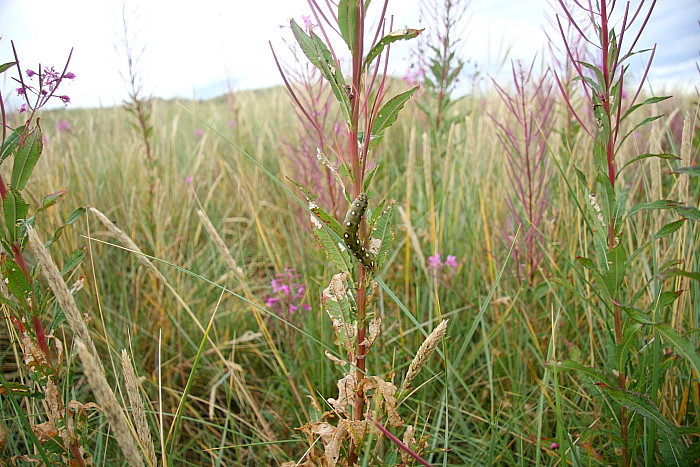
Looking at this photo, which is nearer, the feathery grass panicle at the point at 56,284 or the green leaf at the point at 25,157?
the feathery grass panicle at the point at 56,284

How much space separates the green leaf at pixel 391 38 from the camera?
75 cm

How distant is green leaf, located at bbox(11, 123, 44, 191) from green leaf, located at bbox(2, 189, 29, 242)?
4cm

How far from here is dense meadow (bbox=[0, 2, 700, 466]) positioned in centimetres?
96

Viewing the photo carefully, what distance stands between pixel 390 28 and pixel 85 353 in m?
0.69

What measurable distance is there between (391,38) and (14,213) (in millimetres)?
786

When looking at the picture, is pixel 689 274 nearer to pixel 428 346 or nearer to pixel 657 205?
pixel 657 205

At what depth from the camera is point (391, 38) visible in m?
0.76

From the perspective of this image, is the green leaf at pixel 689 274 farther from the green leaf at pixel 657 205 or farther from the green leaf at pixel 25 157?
the green leaf at pixel 25 157

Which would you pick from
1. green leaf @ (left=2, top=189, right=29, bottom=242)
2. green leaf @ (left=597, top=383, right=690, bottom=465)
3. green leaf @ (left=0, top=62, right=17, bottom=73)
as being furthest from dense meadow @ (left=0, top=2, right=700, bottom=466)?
green leaf @ (left=0, top=62, right=17, bottom=73)

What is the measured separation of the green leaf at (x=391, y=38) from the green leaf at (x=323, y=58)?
0.07 m

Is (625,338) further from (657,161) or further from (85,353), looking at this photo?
(85,353)

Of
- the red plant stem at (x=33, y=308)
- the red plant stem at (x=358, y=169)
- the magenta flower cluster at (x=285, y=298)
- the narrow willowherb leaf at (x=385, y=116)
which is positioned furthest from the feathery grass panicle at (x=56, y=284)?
the magenta flower cluster at (x=285, y=298)

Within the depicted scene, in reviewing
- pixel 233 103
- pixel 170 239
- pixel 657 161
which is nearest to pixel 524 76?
pixel 657 161

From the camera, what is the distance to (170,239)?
2.63 metres
